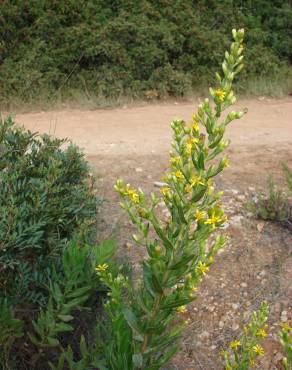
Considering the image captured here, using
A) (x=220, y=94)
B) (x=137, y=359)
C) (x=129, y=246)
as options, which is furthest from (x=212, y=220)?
(x=129, y=246)

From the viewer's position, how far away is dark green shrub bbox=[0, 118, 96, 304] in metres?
2.96

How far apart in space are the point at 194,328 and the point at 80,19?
683cm

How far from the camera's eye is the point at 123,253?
4.12 metres

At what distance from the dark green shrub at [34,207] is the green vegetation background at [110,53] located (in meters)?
5.20

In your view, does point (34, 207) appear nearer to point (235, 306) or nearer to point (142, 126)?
point (235, 306)

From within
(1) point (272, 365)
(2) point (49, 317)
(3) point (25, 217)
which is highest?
(3) point (25, 217)

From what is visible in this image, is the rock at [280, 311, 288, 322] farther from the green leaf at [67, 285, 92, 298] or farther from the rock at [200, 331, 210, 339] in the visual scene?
the green leaf at [67, 285, 92, 298]

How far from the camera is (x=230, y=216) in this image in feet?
14.6

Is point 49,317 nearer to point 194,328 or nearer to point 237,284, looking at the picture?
point 194,328

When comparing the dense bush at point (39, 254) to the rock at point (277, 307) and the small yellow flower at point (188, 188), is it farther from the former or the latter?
the rock at point (277, 307)

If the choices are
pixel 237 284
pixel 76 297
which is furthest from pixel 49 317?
pixel 237 284

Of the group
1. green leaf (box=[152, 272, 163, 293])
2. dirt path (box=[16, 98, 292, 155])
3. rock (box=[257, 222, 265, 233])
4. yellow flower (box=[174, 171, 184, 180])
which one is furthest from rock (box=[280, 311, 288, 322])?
dirt path (box=[16, 98, 292, 155])

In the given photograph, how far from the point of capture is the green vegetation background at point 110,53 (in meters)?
8.88

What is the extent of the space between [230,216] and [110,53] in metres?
5.21
